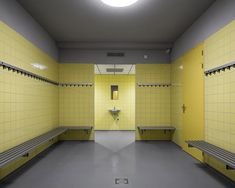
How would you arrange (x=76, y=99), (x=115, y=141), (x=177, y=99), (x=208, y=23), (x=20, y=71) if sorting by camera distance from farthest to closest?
1. (x=76, y=99)
2. (x=115, y=141)
3. (x=177, y=99)
4. (x=208, y=23)
5. (x=20, y=71)

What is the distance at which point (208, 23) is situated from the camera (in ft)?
12.1

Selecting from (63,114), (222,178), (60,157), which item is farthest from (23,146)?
(222,178)

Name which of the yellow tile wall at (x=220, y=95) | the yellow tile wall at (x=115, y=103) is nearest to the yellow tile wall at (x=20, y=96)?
the yellow tile wall at (x=220, y=95)

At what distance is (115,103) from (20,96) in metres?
5.35

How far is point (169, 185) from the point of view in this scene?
9.04 feet

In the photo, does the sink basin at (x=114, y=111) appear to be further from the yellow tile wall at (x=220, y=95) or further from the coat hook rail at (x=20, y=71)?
the yellow tile wall at (x=220, y=95)

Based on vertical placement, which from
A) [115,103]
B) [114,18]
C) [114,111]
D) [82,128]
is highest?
[114,18]

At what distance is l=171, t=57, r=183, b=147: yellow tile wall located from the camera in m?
5.12

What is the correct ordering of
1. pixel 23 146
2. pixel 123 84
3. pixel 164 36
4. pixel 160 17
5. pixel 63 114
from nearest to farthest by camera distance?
pixel 23 146
pixel 160 17
pixel 164 36
pixel 63 114
pixel 123 84

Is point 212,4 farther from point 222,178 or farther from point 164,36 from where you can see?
point 222,178

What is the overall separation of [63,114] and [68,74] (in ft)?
4.16

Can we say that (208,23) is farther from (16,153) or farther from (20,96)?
(16,153)

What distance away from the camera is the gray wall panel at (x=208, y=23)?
10.1ft

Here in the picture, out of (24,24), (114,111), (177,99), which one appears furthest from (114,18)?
(114,111)
